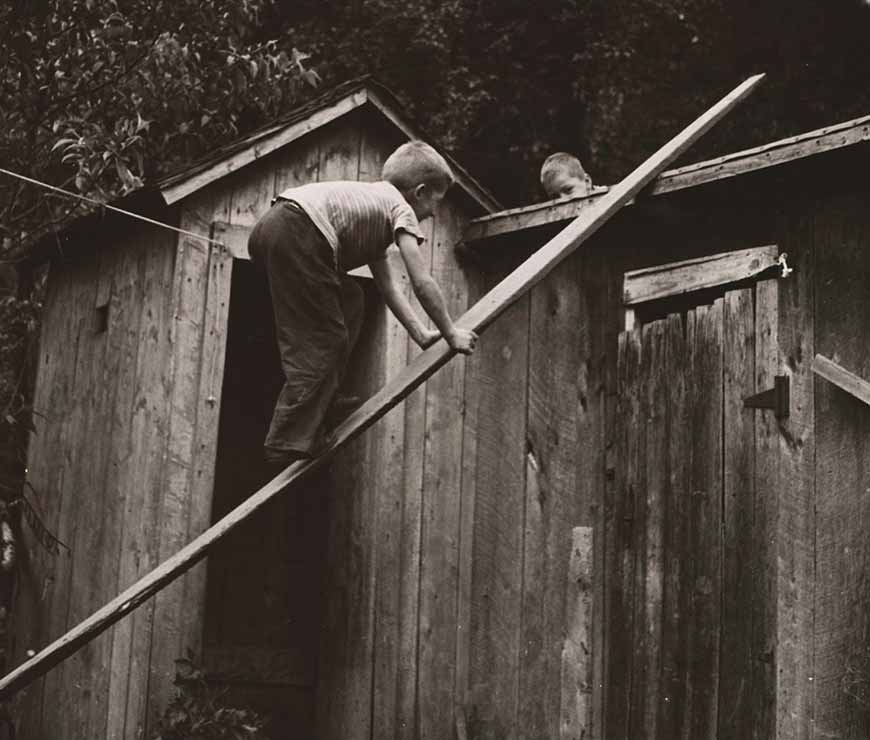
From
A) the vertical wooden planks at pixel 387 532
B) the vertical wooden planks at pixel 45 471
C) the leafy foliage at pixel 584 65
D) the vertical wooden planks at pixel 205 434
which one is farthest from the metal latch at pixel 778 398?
the leafy foliage at pixel 584 65

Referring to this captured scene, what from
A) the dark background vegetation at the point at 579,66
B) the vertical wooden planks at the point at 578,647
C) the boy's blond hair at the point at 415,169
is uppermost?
the dark background vegetation at the point at 579,66

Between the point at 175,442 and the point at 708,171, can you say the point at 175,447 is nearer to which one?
the point at 175,442

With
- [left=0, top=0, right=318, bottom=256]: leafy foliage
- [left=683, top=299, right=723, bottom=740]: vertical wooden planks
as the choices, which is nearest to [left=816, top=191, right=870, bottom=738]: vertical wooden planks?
[left=683, top=299, right=723, bottom=740]: vertical wooden planks

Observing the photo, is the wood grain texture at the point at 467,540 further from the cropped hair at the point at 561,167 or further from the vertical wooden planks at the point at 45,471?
the vertical wooden planks at the point at 45,471

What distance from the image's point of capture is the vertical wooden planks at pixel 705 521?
6621 mm

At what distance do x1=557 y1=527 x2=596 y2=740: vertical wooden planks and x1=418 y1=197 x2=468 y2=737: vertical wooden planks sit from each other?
74cm

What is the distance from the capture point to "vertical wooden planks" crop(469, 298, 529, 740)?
784cm

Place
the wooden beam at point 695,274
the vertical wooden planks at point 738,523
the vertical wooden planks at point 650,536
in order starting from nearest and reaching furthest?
the vertical wooden planks at point 738,523, the wooden beam at point 695,274, the vertical wooden planks at point 650,536

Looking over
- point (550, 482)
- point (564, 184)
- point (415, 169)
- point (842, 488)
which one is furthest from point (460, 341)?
point (564, 184)

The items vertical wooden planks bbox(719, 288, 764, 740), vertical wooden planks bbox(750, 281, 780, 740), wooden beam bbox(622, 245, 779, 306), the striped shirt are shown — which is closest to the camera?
the striped shirt

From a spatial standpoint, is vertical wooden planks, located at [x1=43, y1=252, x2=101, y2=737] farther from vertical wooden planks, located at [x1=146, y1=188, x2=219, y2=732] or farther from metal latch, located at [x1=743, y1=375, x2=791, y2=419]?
metal latch, located at [x1=743, y1=375, x2=791, y2=419]

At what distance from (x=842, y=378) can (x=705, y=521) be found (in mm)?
990

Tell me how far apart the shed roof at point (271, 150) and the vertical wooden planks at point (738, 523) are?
218 centimetres

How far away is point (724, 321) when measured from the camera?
6801 millimetres
